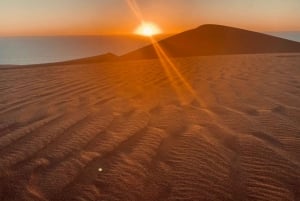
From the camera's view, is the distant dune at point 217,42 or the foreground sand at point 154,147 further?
the distant dune at point 217,42

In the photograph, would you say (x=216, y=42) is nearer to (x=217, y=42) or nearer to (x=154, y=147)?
(x=217, y=42)

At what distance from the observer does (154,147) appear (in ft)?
7.82

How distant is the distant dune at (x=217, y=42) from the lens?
22984mm

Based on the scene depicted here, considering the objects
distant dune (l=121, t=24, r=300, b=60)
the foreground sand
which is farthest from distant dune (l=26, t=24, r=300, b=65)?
the foreground sand

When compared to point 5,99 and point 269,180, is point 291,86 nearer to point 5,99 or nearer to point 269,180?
point 269,180

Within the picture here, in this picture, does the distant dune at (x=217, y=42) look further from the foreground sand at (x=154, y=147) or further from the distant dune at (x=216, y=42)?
the foreground sand at (x=154, y=147)

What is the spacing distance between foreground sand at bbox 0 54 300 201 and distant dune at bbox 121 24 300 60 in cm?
1848

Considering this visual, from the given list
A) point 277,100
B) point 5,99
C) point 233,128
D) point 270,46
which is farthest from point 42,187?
point 270,46

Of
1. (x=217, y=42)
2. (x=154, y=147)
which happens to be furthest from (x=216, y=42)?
(x=154, y=147)

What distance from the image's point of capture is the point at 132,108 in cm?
372

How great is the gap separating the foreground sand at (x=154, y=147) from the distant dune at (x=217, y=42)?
1848cm

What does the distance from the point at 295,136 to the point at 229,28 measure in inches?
1135

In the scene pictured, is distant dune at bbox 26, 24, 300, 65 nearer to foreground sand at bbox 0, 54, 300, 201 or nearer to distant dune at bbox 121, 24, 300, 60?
distant dune at bbox 121, 24, 300, 60

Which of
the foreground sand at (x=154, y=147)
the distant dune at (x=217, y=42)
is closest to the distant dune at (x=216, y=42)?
the distant dune at (x=217, y=42)
